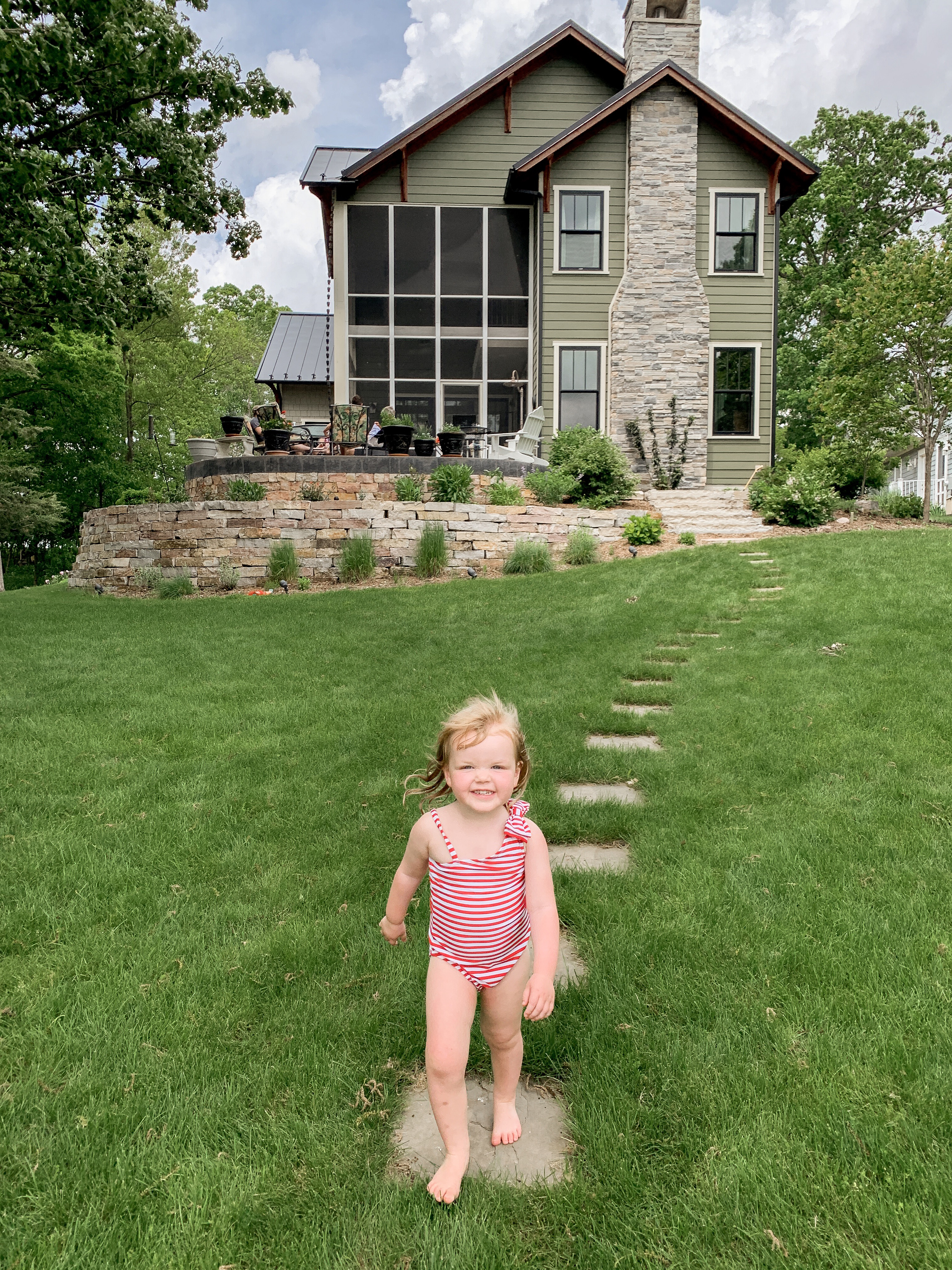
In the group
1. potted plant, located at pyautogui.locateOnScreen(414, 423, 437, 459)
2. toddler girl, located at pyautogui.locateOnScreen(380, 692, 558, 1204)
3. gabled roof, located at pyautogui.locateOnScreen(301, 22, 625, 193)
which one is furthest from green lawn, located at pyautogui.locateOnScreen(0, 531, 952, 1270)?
gabled roof, located at pyautogui.locateOnScreen(301, 22, 625, 193)

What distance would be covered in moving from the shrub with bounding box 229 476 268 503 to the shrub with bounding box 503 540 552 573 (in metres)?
4.30

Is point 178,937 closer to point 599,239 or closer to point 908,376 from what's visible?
point 908,376

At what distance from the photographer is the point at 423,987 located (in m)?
2.38

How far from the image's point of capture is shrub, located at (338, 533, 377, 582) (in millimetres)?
12023

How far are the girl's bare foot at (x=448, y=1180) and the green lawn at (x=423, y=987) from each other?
0.19 ft

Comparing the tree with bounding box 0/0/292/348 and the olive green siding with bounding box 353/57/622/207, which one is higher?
the olive green siding with bounding box 353/57/622/207

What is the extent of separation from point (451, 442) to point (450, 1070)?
13.1m

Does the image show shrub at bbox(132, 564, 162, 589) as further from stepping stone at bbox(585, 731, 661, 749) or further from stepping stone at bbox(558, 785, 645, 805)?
stepping stone at bbox(558, 785, 645, 805)

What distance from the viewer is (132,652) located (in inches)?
292

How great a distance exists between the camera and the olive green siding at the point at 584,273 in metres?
16.6

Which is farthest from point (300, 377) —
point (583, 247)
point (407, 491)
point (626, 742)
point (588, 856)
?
point (588, 856)

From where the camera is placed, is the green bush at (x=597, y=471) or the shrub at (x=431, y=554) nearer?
the shrub at (x=431, y=554)

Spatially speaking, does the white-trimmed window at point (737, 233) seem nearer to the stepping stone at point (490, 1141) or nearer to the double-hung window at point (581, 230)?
the double-hung window at point (581, 230)

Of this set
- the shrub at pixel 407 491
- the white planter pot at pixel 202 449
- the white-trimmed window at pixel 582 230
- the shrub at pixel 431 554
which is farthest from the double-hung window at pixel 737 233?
the white planter pot at pixel 202 449
